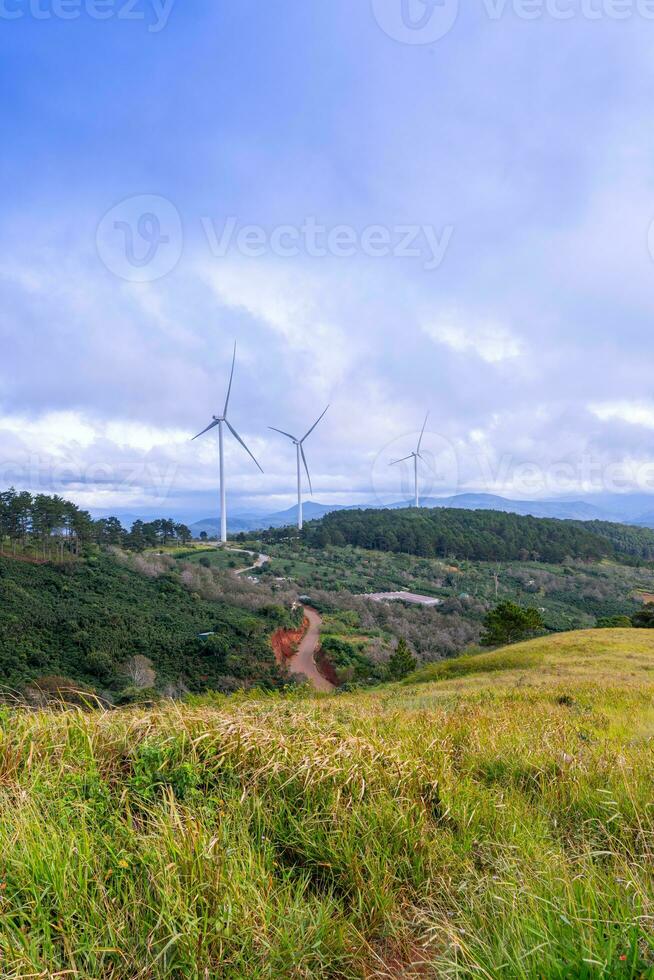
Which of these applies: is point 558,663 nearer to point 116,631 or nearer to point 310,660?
point 310,660

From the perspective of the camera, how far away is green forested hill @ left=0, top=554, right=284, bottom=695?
39.2 m

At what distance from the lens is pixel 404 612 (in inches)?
2744

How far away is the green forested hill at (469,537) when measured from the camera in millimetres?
130875

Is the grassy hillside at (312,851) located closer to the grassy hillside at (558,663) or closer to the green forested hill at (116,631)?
the grassy hillside at (558,663)

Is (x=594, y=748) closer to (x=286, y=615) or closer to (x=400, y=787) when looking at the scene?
(x=400, y=787)

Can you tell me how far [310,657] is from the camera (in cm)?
5275

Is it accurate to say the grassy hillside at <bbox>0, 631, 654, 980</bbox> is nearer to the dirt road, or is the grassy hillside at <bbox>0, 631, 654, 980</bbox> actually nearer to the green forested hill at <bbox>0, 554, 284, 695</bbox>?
the green forested hill at <bbox>0, 554, 284, 695</bbox>

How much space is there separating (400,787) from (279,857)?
1.22 metres

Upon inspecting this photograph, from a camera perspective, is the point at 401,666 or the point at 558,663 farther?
the point at 401,666

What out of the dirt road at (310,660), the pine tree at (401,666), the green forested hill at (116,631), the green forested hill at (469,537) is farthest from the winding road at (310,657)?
the green forested hill at (469,537)


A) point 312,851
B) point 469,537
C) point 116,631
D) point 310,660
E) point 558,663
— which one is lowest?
point 310,660

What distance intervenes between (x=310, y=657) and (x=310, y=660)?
845mm

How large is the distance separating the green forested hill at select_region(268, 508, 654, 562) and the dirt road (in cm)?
7007

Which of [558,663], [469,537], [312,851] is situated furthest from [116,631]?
[469,537]
